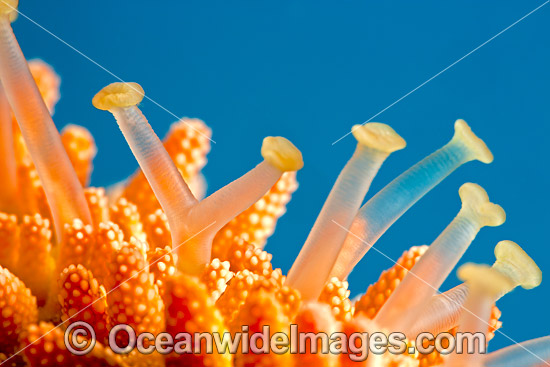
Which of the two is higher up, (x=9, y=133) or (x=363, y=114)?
(x=363, y=114)

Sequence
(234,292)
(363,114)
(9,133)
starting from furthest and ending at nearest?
(363,114) < (9,133) < (234,292)

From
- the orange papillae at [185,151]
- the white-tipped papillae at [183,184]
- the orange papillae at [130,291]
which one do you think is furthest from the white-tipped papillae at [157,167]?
the orange papillae at [185,151]

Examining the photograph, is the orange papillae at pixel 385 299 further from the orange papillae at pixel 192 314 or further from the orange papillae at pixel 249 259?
the orange papillae at pixel 192 314

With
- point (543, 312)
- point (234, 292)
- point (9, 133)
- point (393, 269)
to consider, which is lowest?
point (234, 292)

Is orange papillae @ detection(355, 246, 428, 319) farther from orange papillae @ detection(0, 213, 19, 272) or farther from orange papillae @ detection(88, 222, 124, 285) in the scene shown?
orange papillae @ detection(0, 213, 19, 272)

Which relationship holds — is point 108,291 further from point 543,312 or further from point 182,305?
point 543,312

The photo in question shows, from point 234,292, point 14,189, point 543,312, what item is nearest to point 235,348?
point 234,292

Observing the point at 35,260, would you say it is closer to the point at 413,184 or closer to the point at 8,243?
the point at 8,243

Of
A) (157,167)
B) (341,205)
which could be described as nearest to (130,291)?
(157,167)
